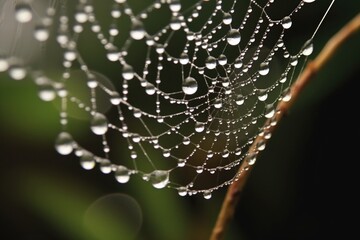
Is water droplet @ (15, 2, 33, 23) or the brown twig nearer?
water droplet @ (15, 2, 33, 23)

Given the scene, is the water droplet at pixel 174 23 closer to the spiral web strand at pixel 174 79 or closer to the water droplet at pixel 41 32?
the water droplet at pixel 41 32

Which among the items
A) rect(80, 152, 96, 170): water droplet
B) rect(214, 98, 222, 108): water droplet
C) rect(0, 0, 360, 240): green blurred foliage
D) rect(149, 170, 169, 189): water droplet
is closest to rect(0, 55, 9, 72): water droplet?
rect(80, 152, 96, 170): water droplet

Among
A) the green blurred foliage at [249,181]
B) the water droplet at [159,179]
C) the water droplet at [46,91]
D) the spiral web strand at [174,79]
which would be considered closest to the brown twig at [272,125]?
the water droplet at [159,179]

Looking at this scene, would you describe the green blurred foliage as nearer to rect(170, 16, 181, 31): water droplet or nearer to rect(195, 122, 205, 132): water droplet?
rect(195, 122, 205, 132): water droplet

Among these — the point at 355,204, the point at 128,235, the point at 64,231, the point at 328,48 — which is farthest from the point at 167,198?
the point at 328,48

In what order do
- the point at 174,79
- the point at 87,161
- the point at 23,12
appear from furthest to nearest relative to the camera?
the point at 174,79
the point at 87,161
the point at 23,12

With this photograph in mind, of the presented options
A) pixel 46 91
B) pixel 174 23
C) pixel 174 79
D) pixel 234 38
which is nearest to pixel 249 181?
pixel 174 79

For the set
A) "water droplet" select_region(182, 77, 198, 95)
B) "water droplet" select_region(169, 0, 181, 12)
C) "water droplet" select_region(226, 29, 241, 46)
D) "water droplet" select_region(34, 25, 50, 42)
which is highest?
"water droplet" select_region(34, 25, 50, 42)

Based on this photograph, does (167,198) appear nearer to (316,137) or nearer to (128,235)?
(128,235)

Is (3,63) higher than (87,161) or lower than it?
higher

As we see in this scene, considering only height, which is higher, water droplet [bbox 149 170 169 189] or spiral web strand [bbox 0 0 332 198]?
water droplet [bbox 149 170 169 189]

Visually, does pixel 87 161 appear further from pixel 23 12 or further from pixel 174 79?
pixel 174 79
